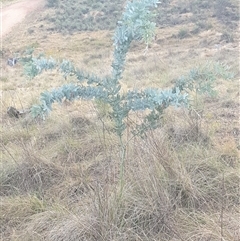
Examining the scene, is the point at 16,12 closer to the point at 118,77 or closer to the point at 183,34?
the point at 183,34

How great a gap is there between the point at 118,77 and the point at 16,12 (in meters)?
31.6

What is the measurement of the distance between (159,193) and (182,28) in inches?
884

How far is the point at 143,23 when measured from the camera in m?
2.50

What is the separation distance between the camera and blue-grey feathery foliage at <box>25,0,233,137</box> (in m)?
2.53

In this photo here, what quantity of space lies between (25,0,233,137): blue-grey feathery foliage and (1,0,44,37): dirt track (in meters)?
27.1

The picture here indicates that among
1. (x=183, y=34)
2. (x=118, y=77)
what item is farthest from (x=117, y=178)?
(x=183, y=34)

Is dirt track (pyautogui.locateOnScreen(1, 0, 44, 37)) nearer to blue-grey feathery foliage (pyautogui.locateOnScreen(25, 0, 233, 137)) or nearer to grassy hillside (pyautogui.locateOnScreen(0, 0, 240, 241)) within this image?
grassy hillside (pyautogui.locateOnScreen(0, 0, 240, 241))

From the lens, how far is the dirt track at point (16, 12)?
2996cm

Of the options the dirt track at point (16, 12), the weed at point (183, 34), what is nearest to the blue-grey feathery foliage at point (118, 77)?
the weed at point (183, 34)

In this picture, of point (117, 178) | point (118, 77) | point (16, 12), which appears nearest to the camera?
point (118, 77)

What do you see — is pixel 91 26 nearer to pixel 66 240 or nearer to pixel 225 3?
pixel 225 3

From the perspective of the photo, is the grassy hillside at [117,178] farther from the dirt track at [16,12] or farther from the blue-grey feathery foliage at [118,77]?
the dirt track at [16,12]

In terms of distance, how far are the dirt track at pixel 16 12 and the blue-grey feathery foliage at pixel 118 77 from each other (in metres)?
27.1

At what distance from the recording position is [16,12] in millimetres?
32656
